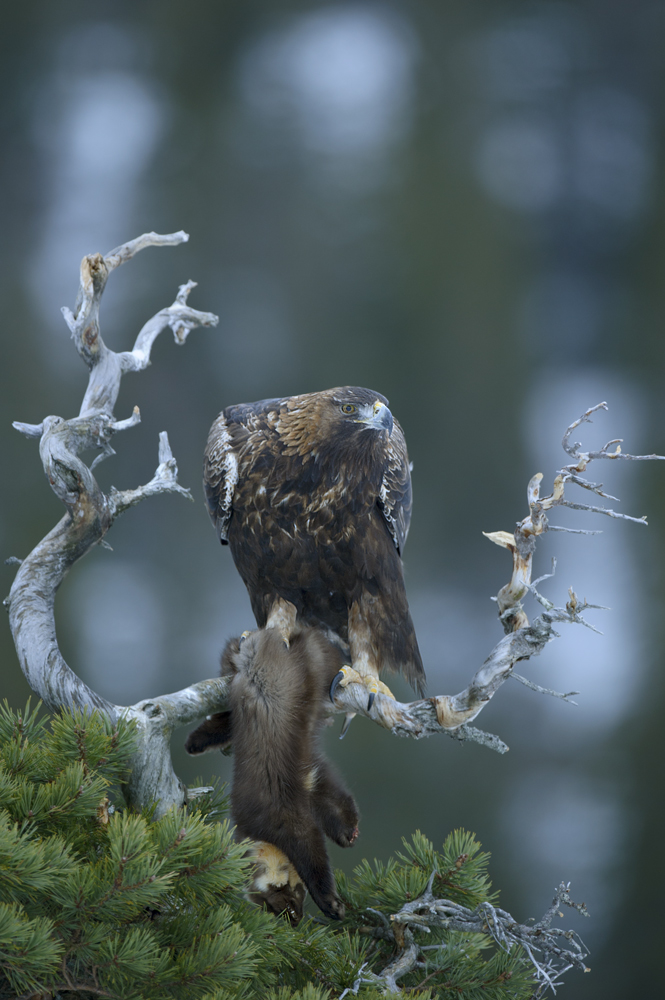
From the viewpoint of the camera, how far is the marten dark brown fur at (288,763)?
1.21 m

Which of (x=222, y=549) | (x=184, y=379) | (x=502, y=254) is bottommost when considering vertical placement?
(x=222, y=549)

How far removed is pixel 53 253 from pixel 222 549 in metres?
1.35

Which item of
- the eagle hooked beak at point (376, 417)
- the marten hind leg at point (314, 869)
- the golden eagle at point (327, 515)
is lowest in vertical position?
the marten hind leg at point (314, 869)

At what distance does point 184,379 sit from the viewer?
314 centimetres

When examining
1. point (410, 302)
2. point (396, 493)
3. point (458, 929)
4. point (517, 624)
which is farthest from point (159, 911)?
point (410, 302)

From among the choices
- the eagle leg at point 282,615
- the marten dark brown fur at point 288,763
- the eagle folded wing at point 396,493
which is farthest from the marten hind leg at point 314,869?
→ the eagle folded wing at point 396,493

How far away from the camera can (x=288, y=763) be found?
1.27m

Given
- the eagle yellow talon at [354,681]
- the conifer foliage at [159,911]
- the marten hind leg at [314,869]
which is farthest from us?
the eagle yellow talon at [354,681]

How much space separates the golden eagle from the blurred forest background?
1.53m

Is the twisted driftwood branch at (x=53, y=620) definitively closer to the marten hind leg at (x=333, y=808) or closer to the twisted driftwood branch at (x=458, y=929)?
the marten hind leg at (x=333, y=808)

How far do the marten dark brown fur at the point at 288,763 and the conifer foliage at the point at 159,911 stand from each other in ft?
0.35

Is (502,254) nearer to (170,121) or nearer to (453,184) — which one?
(453,184)

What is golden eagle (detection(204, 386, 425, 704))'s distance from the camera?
5.07ft

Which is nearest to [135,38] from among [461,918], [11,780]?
[11,780]
